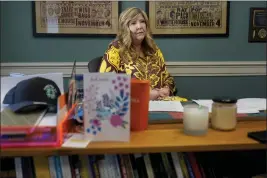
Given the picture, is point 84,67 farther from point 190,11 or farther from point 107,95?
point 107,95

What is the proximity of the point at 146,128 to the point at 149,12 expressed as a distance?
168 centimetres

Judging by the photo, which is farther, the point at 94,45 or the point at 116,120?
the point at 94,45

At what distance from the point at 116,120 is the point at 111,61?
44.8 inches

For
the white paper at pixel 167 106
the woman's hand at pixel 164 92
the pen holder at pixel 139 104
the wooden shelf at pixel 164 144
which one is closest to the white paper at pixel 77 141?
the wooden shelf at pixel 164 144

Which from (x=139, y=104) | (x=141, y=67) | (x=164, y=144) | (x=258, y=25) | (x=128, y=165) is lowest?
(x=128, y=165)

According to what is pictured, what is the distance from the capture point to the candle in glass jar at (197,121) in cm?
101

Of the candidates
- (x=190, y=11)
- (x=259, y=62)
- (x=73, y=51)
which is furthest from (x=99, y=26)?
(x=259, y=62)

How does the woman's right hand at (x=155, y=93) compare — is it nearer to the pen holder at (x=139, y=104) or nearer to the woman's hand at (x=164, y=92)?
the woman's hand at (x=164, y=92)

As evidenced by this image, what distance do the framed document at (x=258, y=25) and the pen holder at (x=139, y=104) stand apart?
1.94 meters

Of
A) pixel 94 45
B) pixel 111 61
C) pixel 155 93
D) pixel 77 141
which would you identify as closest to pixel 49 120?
pixel 77 141

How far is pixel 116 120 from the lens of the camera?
0.92 meters

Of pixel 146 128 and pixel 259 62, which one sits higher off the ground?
pixel 259 62

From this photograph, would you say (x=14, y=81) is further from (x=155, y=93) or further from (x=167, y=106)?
(x=155, y=93)

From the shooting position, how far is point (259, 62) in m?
2.71
